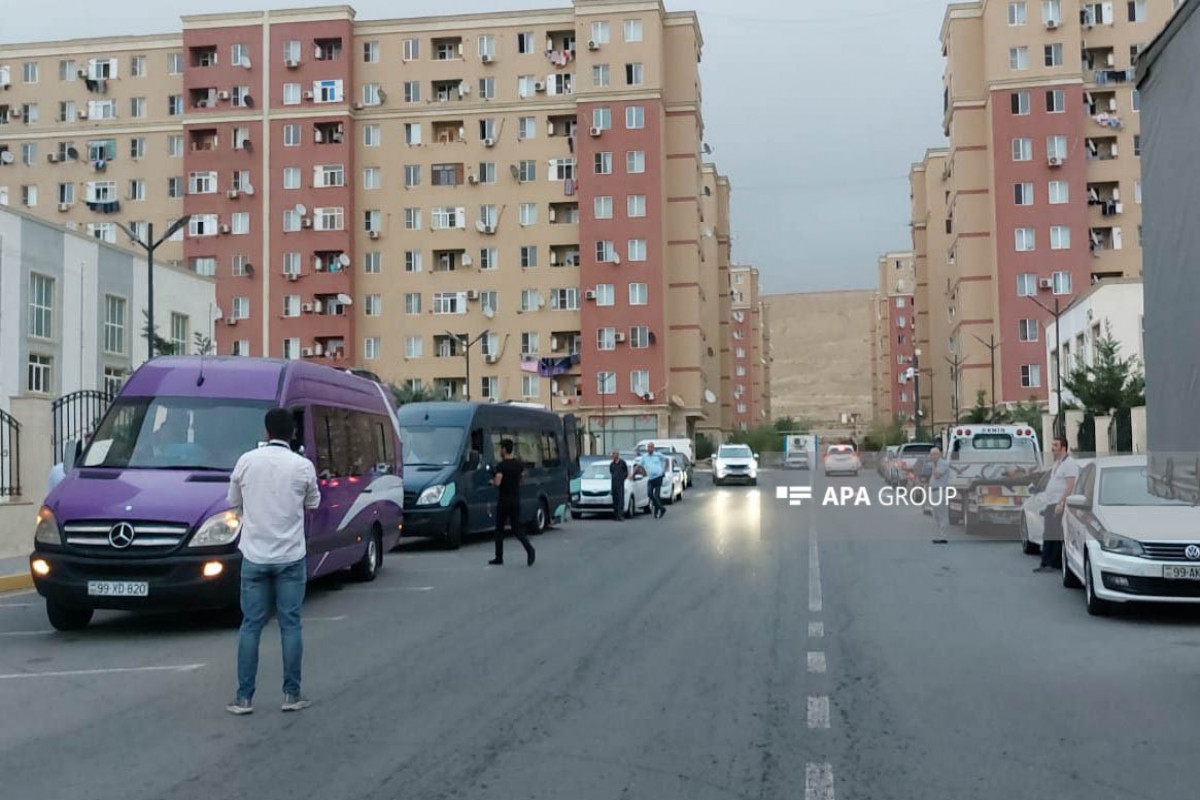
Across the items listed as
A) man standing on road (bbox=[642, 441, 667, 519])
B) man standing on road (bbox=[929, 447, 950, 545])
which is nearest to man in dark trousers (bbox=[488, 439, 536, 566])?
man standing on road (bbox=[929, 447, 950, 545])

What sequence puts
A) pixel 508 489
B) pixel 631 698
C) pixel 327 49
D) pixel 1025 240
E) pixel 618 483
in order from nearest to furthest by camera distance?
pixel 631 698 < pixel 508 489 < pixel 618 483 < pixel 1025 240 < pixel 327 49

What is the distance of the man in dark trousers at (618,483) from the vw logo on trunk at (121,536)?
17.6 meters

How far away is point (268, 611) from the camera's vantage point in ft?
25.5

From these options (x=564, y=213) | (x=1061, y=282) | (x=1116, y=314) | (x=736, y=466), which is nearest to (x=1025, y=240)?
(x=1061, y=282)

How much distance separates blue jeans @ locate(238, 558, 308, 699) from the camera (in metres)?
7.62

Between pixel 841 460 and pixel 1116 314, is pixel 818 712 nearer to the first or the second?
pixel 1116 314

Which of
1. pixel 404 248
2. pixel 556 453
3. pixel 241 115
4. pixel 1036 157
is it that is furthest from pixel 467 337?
pixel 556 453

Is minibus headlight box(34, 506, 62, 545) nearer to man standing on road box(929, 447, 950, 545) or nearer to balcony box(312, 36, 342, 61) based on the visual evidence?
man standing on road box(929, 447, 950, 545)

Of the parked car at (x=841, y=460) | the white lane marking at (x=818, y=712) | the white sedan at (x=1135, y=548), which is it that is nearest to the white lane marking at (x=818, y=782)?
the white lane marking at (x=818, y=712)

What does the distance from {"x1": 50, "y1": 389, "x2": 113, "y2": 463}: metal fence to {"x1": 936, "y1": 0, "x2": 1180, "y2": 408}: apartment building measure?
198ft

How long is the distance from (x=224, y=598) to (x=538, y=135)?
63.5 m

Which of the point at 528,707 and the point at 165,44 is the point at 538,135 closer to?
the point at 165,44

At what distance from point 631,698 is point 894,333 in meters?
152

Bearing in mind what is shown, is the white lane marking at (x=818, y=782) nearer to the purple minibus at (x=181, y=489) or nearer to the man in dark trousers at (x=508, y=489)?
the purple minibus at (x=181, y=489)
